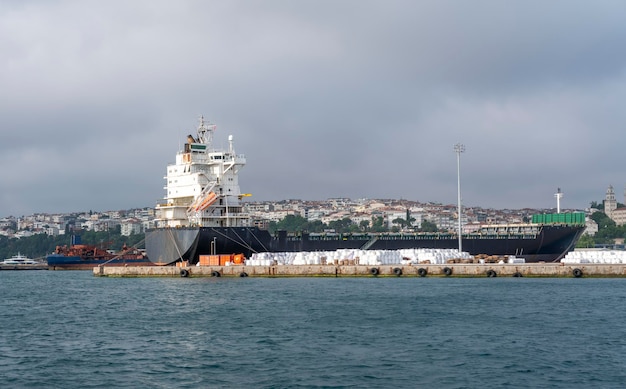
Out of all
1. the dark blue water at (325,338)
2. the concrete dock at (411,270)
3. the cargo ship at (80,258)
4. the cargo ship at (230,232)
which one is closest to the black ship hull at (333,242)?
the cargo ship at (230,232)

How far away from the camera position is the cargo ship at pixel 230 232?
63750mm

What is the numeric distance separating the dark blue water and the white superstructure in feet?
66.1

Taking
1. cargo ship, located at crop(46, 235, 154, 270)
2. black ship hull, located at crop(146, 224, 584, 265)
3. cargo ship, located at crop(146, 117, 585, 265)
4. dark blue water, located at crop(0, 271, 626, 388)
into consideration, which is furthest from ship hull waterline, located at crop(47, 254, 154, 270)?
dark blue water, located at crop(0, 271, 626, 388)

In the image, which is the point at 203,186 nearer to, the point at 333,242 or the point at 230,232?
the point at 230,232

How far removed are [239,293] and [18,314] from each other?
12.1 m

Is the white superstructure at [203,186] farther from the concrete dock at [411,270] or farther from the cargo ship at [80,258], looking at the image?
the cargo ship at [80,258]

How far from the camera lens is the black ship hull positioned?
6322 cm

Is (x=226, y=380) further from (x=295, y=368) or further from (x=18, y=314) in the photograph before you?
(x=18, y=314)

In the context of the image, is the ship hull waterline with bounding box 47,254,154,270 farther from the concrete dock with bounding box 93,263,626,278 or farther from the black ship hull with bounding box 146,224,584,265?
the concrete dock with bounding box 93,263,626,278

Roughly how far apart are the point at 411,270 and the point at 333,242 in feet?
55.7

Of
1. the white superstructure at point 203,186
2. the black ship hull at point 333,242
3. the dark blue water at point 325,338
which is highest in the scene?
the white superstructure at point 203,186

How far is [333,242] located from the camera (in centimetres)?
7181

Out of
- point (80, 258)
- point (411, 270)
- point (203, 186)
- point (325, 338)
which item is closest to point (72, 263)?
point (80, 258)

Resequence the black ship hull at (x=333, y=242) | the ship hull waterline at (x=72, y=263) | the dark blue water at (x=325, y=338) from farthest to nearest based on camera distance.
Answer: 1. the ship hull waterline at (x=72, y=263)
2. the black ship hull at (x=333, y=242)
3. the dark blue water at (x=325, y=338)
